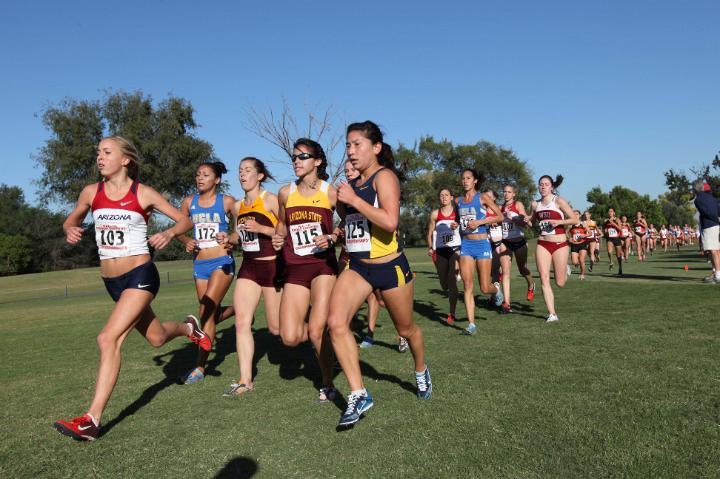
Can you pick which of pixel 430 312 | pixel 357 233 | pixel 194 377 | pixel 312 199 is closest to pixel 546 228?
pixel 430 312

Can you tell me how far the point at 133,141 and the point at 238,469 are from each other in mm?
50742

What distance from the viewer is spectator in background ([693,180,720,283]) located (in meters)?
13.0

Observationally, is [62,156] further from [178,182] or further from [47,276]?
[47,276]

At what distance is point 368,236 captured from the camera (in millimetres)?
4824

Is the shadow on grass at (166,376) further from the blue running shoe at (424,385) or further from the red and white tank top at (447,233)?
the red and white tank top at (447,233)

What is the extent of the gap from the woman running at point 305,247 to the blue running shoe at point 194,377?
150 cm

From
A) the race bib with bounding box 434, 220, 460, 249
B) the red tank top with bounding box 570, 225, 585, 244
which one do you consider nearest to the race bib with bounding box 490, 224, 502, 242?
the race bib with bounding box 434, 220, 460, 249

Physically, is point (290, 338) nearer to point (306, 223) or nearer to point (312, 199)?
point (306, 223)

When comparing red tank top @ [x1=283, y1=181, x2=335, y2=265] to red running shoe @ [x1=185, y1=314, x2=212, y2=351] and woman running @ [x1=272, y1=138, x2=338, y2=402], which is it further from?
red running shoe @ [x1=185, y1=314, x2=212, y2=351]

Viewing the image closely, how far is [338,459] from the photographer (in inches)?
149

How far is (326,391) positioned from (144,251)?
84.3 inches

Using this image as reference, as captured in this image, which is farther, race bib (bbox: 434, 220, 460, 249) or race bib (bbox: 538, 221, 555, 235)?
race bib (bbox: 434, 220, 460, 249)

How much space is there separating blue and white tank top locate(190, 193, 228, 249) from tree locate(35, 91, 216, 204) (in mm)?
45442

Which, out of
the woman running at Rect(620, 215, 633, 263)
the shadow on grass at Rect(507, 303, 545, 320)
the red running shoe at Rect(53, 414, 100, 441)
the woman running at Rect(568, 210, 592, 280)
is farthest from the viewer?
the woman running at Rect(620, 215, 633, 263)
